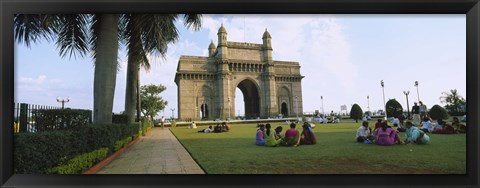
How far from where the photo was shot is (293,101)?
40625mm

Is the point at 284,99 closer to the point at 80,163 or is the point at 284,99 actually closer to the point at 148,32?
the point at 148,32

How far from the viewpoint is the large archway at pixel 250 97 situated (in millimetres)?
44444

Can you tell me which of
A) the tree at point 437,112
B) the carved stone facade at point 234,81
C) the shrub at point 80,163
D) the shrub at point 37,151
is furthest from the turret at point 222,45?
the shrub at point 37,151

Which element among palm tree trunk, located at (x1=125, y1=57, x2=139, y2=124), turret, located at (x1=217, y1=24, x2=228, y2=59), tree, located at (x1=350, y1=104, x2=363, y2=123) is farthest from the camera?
turret, located at (x1=217, y1=24, x2=228, y2=59)

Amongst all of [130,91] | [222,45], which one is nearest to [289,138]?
[130,91]

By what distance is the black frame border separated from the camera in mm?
5012

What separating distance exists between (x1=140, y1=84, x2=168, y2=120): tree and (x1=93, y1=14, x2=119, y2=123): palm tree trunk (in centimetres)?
1923

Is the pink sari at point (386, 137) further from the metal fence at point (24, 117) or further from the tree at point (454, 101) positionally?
the metal fence at point (24, 117)

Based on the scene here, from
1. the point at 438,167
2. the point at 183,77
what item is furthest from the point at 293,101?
the point at 438,167

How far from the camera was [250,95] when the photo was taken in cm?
4575

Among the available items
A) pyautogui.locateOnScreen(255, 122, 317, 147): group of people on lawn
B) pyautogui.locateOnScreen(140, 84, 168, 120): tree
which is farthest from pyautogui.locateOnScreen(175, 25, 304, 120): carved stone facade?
pyautogui.locateOnScreen(255, 122, 317, 147): group of people on lawn

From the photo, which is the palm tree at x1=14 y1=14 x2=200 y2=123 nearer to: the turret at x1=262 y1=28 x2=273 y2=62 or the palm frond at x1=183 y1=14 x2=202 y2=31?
the palm frond at x1=183 y1=14 x2=202 y2=31
